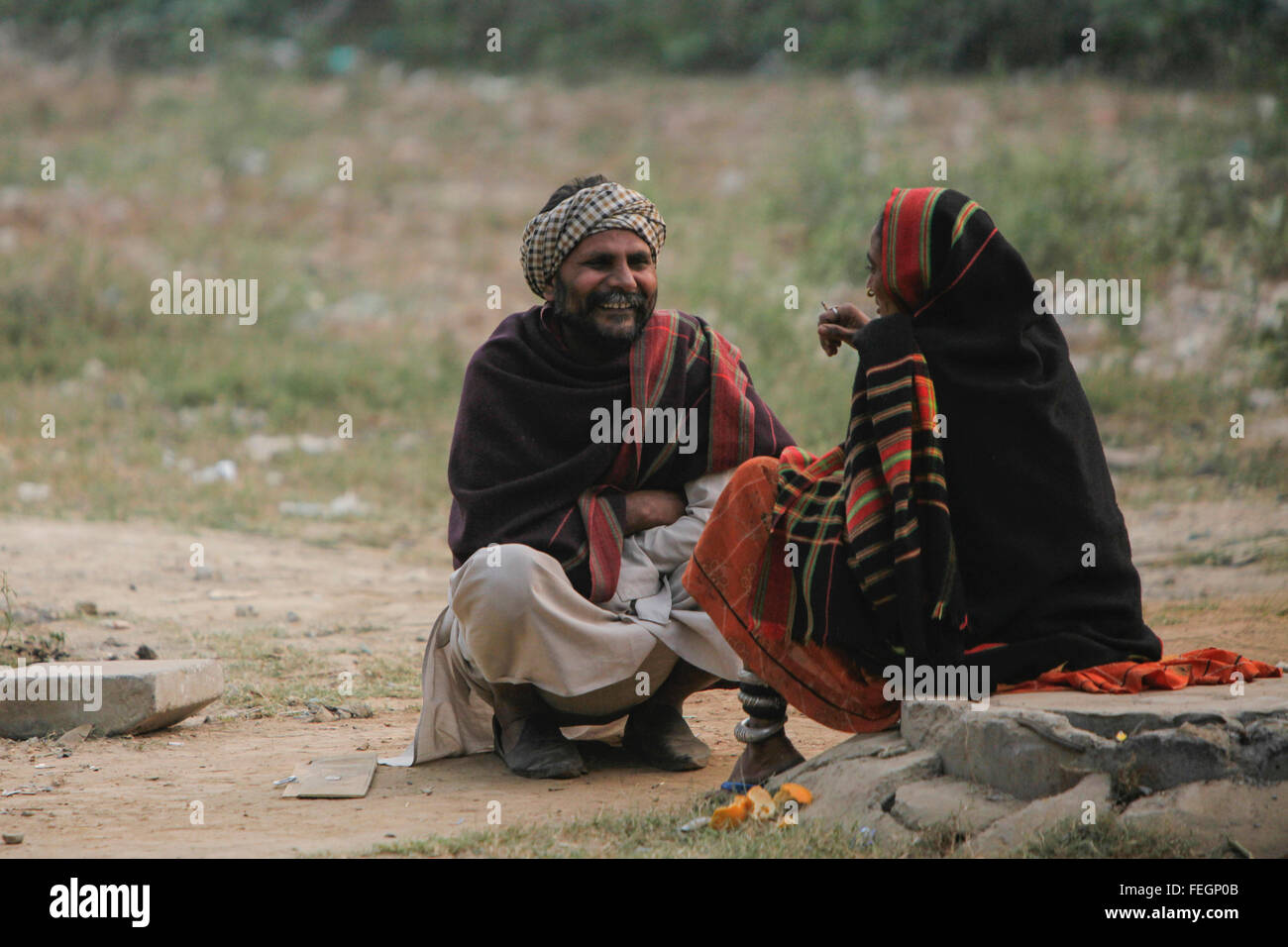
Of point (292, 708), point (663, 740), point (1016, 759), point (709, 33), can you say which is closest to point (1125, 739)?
point (1016, 759)

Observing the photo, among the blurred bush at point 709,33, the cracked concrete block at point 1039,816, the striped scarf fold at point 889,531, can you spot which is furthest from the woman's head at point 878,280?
the blurred bush at point 709,33

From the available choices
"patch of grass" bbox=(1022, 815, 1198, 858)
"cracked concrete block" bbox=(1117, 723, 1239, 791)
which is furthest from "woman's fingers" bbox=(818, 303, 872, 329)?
"patch of grass" bbox=(1022, 815, 1198, 858)

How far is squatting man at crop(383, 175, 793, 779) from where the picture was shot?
4.02 metres

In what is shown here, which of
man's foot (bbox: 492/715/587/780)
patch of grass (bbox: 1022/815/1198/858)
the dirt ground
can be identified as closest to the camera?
patch of grass (bbox: 1022/815/1198/858)

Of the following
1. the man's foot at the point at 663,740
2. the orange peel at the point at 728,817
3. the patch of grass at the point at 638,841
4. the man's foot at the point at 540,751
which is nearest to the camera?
the patch of grass at the point at 638,841

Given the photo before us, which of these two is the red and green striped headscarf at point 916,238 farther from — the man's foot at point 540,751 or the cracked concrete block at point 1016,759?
the man's foot at point 540,751

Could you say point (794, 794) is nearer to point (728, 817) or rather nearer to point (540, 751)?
point (728, 817)

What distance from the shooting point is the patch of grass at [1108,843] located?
2959mm

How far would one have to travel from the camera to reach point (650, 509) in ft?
13.8

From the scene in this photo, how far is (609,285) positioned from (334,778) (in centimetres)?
158

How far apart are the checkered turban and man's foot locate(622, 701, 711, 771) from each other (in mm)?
1295

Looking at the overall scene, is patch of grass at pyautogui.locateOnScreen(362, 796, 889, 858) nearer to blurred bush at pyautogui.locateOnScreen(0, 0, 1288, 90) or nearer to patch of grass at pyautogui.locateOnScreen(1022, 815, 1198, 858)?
patch of grass at pyautogui.locateOnScreen(1022, 815, 1198, 858)

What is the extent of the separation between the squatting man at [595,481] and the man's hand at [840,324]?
693 millimetres
